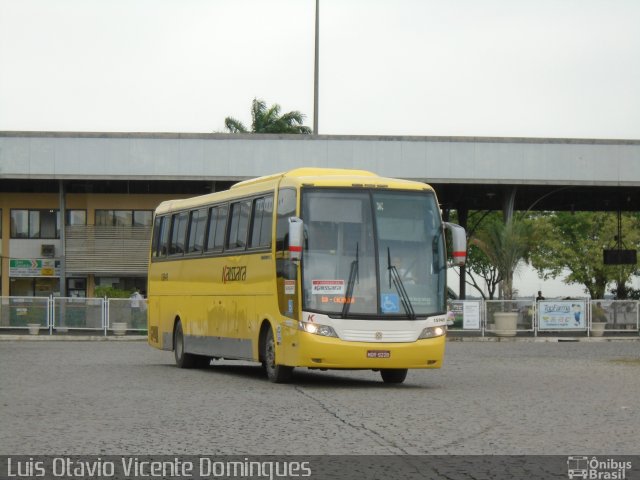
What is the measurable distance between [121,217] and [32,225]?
3.95m

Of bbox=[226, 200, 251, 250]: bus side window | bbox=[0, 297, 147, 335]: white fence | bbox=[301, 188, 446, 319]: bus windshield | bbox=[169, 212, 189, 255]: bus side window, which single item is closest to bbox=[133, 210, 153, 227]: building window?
bbox=[0, 297, 147, 335]: white fence

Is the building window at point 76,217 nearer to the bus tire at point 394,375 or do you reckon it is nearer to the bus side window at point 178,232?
the bus side window at point 178,232

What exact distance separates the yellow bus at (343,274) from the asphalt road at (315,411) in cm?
56

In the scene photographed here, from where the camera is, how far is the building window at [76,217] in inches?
2254

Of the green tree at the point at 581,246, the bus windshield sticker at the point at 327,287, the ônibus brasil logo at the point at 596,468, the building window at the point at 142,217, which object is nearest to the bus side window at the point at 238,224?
the bus windshield sticker at the point at 327,287

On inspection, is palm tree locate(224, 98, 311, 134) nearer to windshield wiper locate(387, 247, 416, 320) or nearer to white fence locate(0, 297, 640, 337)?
white fence locate(0, 297, 640, 337)

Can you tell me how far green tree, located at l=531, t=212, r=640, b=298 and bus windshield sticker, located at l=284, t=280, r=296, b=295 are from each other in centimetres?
6554

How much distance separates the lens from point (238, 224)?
22.9 meters

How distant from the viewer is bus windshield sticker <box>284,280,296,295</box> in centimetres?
1991

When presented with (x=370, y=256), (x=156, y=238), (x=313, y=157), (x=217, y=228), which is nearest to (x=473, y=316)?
(x=313, y=157)

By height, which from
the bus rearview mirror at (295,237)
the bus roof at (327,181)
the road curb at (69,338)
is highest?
the bus roof at (327,181)

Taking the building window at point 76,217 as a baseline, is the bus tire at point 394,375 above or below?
below

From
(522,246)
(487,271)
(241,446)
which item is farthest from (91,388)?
(487,271)

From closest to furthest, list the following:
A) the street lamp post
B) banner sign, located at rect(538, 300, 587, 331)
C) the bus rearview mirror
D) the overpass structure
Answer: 1. the bus rearview mirror
2. banner sign, located at rect(538, 300, 587, 331)
3. the street lamp post
4. the overpass structure
